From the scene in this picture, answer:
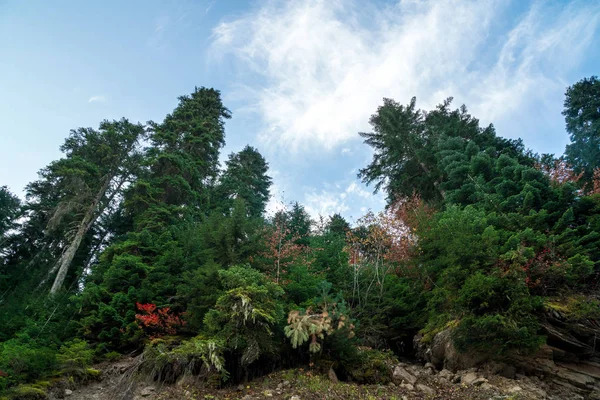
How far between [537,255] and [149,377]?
11411 mm

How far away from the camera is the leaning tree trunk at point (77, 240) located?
14.2 meters

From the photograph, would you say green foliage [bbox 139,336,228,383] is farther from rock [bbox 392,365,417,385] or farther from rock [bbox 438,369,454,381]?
rock [bbox 438,369,454,381]

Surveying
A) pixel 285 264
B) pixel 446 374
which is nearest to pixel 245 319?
pixel 285 264

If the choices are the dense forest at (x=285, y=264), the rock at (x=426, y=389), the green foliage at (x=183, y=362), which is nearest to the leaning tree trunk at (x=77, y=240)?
the dense forest at (x=285, y=264)

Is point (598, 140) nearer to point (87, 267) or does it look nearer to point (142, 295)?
point (142, 295)

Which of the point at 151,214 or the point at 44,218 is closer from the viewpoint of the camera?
the point at 151,214

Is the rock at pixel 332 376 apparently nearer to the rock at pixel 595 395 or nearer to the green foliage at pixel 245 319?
the green foliage at pixel 245 319

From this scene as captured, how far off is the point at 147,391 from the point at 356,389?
490 centimetres

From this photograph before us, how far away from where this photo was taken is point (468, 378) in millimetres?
7273

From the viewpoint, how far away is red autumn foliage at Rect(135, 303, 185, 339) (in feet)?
33.6

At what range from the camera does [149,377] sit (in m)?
6.94

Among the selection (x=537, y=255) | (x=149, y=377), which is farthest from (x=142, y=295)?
(x=537, y=255)

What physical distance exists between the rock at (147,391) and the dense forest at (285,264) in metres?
0.26

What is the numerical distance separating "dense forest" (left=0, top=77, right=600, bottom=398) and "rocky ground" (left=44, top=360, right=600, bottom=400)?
390mm
